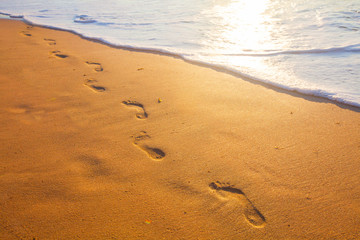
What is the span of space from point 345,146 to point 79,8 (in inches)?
354

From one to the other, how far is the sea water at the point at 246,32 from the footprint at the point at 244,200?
1.80 m

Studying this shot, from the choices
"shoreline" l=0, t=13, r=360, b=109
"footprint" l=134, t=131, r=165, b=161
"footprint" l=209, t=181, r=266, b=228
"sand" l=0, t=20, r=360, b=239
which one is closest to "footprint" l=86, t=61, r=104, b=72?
"sand" l=0, t=20, r=360, b=239

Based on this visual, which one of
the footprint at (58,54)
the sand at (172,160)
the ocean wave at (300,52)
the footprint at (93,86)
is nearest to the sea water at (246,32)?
the ocean wave at (300,52)

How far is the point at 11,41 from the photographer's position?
4.32 m

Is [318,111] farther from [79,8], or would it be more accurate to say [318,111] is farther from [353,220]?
[79,8]

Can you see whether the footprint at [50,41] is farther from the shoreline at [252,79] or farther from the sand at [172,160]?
the sand at [172,160]

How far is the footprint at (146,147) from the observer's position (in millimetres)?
1796

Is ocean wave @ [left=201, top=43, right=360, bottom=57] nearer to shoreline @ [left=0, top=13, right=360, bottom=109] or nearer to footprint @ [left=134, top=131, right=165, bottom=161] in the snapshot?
shoreline @ [left=0, top=13, right=360, bottom=109]

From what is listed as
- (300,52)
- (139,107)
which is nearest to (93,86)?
(139,107)

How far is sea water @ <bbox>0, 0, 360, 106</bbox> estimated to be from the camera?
320 cm

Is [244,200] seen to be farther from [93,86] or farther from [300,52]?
[300,52]

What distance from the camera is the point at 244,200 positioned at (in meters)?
1.48

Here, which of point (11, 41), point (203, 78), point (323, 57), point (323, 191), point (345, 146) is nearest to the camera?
point (323, 191)

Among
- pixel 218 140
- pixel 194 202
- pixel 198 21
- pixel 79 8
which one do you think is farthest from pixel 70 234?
pixel 79 8
